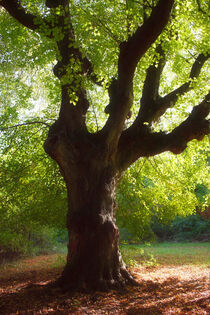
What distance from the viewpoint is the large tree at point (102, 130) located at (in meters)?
5.80

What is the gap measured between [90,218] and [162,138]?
9.15 ft

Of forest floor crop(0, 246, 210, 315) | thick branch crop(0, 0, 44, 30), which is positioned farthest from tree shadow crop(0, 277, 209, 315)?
thick branch crop(0, 0, 44, 30)

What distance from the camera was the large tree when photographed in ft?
19.0

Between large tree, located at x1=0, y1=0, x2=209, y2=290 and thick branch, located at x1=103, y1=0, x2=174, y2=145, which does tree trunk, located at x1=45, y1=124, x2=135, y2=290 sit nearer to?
large tree, located at x1=0, y1=0, x2=209, y2=290

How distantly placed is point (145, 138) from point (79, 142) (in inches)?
70.4

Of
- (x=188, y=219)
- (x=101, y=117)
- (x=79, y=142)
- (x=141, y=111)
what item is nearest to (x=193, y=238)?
(x=188, y=219)

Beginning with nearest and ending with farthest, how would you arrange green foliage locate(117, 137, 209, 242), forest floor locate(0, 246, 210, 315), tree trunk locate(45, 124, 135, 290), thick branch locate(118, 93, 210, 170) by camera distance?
forest floor locate(0, 246, 210, 315) < tree trunk locate(45, 124, 135, 290) < thick branch locate(118, 93, 210, 170) < green foliage locate(117, 137, 209, 242)

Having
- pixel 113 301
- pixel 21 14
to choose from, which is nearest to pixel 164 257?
pixel 113 301

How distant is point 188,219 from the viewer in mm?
23672

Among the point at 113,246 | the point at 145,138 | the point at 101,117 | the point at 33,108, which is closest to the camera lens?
the point at 113,246

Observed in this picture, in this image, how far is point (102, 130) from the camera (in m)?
6.86

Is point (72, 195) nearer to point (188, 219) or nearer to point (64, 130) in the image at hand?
point (64, 130)

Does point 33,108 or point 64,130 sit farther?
point 33,108

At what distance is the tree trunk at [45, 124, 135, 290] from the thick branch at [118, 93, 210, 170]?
2.39 feet
